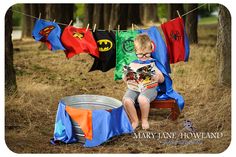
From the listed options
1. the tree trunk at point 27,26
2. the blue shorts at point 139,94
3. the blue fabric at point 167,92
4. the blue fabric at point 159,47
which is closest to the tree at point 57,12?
the tree trunk at point 27,26

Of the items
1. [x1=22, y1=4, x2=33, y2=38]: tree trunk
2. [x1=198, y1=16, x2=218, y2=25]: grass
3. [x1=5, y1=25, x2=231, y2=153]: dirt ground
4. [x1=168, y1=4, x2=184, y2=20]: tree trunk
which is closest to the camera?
[x1=5, y1=25, x2=231, y2=153]: dirt ground

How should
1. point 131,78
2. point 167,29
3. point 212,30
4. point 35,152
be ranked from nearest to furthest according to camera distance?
1. point 35,152
2. point 131,78
3. point 167,29
4. point 212,30

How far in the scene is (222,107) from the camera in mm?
4570

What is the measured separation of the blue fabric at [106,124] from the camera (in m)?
3.86

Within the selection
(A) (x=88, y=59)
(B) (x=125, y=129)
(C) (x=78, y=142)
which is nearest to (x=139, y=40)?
(B) (x=125, y=129)

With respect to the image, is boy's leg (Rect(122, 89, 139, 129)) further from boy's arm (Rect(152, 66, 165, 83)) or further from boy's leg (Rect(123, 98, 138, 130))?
boy's arm (Rect(152, 66, 165, 83))

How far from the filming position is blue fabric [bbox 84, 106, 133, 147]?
3.86 meters

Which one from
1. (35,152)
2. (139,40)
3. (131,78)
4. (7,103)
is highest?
(139,40)

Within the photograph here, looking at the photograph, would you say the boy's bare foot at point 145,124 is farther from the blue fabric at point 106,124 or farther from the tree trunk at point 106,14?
the tree trunk at point 106,14

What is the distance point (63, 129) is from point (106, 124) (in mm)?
448

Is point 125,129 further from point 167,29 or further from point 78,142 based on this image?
point 167,29

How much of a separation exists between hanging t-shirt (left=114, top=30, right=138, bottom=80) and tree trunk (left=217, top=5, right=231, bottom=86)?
104cm

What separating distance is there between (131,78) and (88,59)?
2699 millimetres

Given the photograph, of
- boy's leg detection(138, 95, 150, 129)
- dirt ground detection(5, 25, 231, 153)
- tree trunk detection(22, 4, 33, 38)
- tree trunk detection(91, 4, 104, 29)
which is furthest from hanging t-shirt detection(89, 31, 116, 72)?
tree trunk detection(22, 4, 33, 38)
